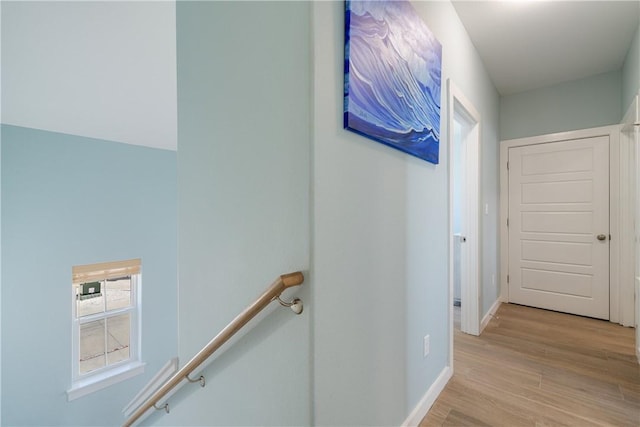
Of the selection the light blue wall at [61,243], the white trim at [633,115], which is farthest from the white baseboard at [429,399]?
the light blue wall at [61,243]

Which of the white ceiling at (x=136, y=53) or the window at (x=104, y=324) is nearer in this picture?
the white ceiling at (x=136, y=53)

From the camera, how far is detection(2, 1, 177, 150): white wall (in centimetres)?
153

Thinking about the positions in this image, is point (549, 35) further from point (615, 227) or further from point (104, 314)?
point (104, 314)

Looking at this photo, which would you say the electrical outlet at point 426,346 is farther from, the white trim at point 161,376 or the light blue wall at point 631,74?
the light blue wall at point 631,74

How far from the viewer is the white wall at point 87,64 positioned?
1.53 m

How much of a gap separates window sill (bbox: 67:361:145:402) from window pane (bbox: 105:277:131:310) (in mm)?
820

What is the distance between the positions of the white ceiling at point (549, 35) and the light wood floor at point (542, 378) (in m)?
2.69

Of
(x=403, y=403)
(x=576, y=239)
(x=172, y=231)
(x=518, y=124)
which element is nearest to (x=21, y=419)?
(x=172, y=231)

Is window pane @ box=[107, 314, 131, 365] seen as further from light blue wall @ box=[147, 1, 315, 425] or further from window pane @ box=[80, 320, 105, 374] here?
light blue wall @ box=[147, 1, 315, 425]

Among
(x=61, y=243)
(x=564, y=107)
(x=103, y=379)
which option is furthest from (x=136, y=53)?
(x=564, y=107)

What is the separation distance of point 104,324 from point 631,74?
6478 millimetres

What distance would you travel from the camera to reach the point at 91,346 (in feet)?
11.9

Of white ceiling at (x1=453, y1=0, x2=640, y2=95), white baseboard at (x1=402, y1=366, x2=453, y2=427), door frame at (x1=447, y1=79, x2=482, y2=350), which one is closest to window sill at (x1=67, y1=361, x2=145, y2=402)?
white baseboard at (x1=402, y1=366, x2=453, y2=427)

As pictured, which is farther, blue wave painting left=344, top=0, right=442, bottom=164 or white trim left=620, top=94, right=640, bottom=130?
white trim left=620, top=94, right=640, bottom=130
